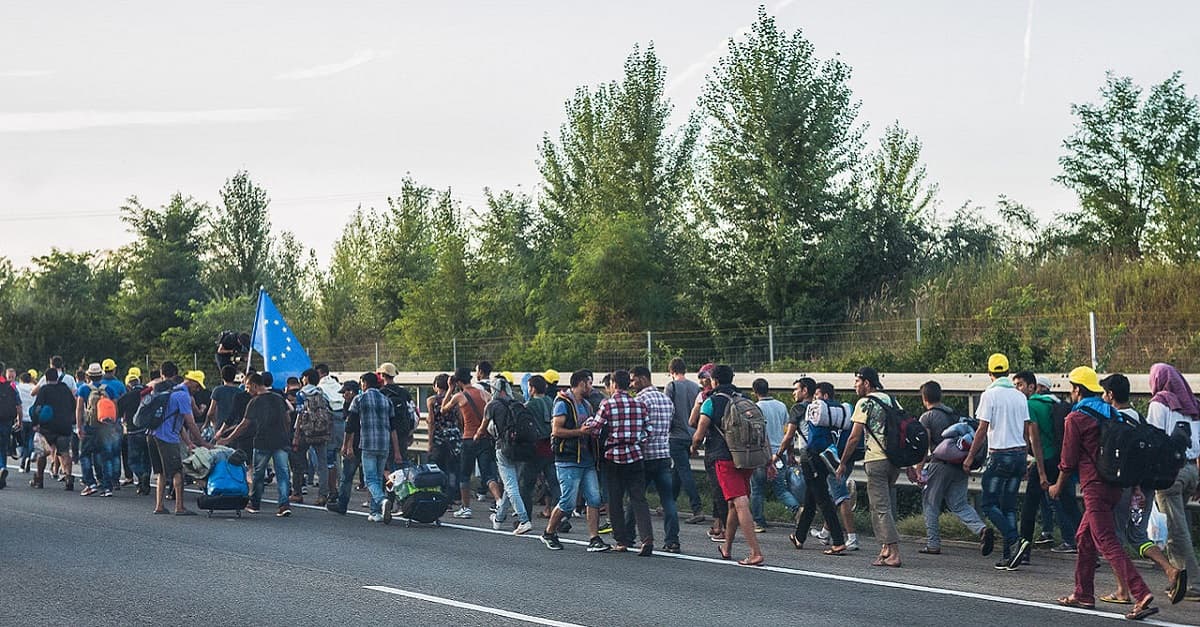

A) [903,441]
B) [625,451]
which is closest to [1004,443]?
[903,441]

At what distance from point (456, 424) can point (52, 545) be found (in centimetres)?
563

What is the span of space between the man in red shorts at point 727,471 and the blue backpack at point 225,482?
6.49 m

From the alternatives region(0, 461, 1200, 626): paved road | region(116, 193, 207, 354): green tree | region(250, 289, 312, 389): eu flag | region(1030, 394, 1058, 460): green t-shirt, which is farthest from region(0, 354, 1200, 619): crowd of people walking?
region(116, 193, 207, 354): green tree

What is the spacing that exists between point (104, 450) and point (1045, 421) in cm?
1364

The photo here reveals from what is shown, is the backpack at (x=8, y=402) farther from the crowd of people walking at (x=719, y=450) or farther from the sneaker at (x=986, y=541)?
the sneaker at (x=986, y=541)

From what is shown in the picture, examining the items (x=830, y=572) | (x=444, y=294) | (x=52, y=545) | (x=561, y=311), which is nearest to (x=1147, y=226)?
(x=561, y=311)

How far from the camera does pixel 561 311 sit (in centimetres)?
4053

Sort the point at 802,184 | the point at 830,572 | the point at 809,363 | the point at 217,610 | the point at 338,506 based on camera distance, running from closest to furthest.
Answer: the point at 217,610 < the point at 830,572 < the point at 338,506 < the point at 809,363 < the point at 802,184

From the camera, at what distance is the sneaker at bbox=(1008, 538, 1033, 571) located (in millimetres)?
12195

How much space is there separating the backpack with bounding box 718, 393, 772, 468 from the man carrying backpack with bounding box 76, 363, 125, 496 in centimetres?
1096

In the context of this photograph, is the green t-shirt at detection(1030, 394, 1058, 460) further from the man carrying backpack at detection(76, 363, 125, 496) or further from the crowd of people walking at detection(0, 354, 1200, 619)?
the man carrying backpack at detection(76, 363, 125, 496)

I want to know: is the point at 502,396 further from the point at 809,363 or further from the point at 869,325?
the point at 869,325

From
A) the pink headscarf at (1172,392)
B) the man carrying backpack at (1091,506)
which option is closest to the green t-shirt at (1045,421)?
the pink headscarf at (1172,392)

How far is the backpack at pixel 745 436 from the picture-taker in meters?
12.6
